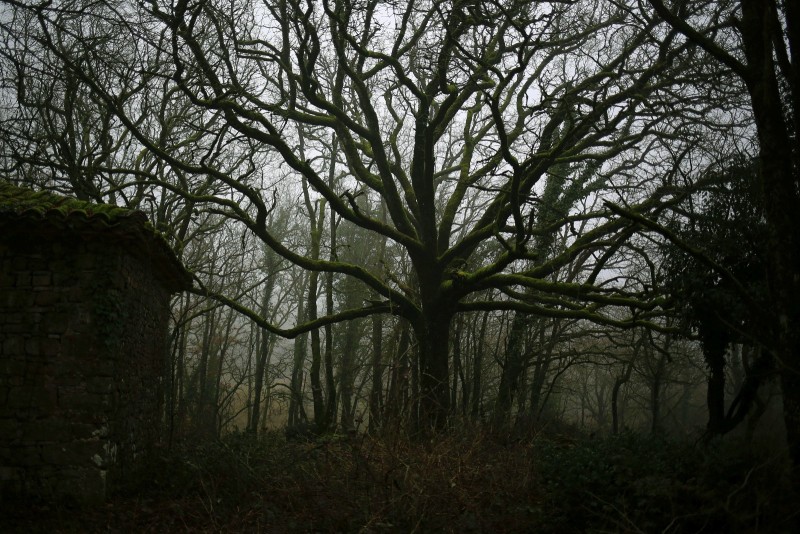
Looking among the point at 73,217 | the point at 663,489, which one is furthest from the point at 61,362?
the point at 663,489

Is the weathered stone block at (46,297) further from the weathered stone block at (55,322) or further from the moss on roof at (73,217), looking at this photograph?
the moss on roof at (73,217)

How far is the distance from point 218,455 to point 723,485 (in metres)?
7.15

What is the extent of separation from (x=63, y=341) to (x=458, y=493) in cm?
527

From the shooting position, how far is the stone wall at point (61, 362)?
7.75 metres

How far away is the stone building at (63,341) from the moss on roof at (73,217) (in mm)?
13

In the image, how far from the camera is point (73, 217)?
25.4 ft

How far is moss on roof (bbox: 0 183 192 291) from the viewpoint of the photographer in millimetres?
7668

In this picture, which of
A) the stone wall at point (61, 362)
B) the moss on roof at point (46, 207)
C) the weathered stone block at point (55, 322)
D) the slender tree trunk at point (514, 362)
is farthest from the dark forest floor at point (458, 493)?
the slender tree trunk at point (514, 362)

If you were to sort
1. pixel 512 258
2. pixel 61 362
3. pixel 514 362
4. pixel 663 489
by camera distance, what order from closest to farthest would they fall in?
pixel 663 489, pixel 61 362, pixel 512 258, pixel 514 362

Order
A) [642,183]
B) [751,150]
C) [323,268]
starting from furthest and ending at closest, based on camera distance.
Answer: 1. [323,268]
2. [642,183]
3. [751,150]

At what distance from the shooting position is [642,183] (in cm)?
1282

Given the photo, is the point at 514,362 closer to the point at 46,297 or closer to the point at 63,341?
the point at 63,341

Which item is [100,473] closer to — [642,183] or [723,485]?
[723,485]

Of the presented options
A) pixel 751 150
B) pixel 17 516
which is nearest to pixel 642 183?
pixel 751 150
